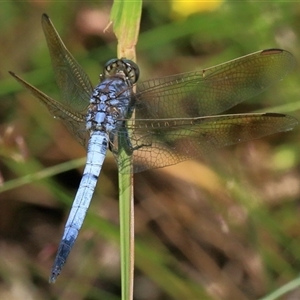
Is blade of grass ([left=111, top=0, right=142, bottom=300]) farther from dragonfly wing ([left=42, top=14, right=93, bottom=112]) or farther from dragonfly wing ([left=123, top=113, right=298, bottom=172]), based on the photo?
dragonfly wing ([left=42, top=14, right=93, bottom=112])

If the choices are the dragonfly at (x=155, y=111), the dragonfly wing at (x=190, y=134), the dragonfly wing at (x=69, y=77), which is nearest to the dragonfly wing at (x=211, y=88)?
the dragonfly at (x=155, y=111)

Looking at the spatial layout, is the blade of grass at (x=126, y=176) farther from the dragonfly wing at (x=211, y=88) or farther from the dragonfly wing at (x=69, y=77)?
the dragonfly wing at (x=69, y=77)

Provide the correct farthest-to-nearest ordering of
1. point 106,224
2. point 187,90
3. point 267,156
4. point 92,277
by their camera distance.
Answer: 1. point 267,156
2. point 92,277
3. point 106,224
4. point 187,90

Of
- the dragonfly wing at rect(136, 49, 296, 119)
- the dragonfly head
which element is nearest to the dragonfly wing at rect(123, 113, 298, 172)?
the dragonfly wing at rect(136, 49, 296, 119)

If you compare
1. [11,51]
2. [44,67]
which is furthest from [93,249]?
[11,51]

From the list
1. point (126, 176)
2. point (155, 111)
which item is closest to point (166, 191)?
point (155, 111)

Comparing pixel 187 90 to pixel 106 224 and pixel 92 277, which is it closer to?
pixel 106 224
